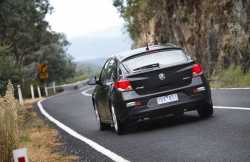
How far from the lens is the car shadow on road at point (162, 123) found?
1416 centimetres

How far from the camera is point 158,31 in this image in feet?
140

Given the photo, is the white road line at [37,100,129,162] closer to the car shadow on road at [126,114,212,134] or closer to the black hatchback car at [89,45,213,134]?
the black hatchback car at [89,45,213,134]

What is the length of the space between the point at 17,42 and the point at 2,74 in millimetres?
23900

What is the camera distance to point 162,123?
14.9 meters

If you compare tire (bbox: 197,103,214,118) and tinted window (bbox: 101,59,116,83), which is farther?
tinted window (bbox: 101,59,116,83)

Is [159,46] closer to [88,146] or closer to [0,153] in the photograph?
[88,146]

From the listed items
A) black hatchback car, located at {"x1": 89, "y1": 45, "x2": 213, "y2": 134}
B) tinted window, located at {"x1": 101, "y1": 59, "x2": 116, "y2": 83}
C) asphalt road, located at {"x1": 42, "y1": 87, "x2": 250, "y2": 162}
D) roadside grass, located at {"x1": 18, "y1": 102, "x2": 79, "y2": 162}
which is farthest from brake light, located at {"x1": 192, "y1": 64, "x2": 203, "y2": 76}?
roadside grass, located at {"x1": 18, "y1": 102, "x2": 79, "y2": 162}

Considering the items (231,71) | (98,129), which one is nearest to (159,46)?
(98,129)

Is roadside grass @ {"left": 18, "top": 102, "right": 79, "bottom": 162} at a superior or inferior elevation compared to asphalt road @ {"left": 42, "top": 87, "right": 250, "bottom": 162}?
inferior

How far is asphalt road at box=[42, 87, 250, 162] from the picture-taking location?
965 centimetres

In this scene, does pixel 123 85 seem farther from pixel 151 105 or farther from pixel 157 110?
pixel 157 110

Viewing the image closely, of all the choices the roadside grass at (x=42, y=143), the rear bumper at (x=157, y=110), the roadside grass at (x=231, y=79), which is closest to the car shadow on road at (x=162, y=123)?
the rear bumper at (x=157, y=110)

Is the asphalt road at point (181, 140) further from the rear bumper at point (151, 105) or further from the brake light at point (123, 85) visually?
the brake light at point (123, 85)

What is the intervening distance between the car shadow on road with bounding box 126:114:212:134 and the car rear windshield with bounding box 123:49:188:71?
1248 millimetres
